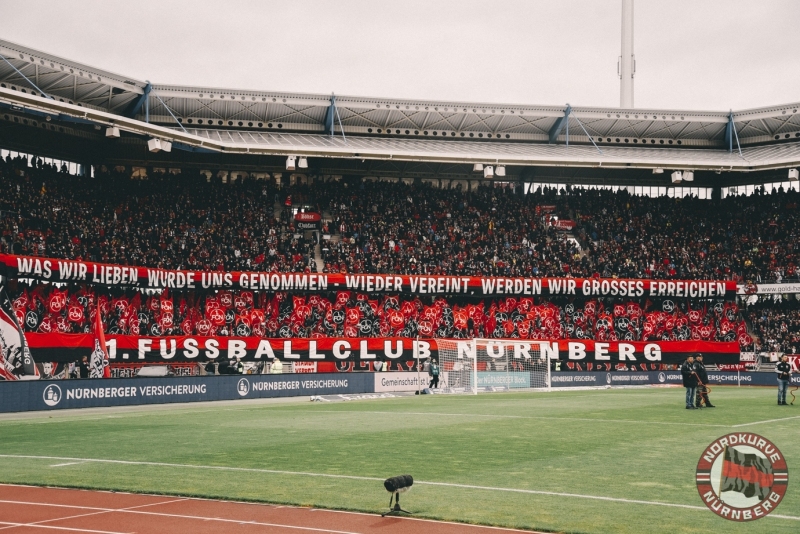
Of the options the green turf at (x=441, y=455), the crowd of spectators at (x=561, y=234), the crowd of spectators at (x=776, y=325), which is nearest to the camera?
the green turf at (x=441, y=455)

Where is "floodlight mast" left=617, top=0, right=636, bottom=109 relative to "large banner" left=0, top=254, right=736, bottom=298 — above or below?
above

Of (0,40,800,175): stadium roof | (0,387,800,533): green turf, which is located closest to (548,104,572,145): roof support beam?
(0,40,800,175): stadium roof

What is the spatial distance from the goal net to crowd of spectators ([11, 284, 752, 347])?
4.57 m

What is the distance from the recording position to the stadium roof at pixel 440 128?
50.2 meters

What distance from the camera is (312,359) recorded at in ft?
150

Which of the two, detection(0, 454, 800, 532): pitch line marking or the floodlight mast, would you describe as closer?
detection(0, 454, 800, 532): pitch line marking

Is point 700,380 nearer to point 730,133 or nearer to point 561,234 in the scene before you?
point 561,234

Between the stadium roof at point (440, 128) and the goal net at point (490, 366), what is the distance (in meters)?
13.9

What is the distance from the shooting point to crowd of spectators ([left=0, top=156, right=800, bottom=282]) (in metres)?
46.8

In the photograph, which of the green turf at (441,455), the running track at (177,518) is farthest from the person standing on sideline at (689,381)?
the running track at (177,518)

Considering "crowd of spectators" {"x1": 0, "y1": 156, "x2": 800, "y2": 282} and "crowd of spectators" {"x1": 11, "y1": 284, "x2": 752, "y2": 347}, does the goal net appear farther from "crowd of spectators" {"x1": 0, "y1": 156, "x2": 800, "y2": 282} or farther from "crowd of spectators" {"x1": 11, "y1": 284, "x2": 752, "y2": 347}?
"crowd of spectators" {"x1": 0, "y1": 156, "x2": 800, "y2": 282}

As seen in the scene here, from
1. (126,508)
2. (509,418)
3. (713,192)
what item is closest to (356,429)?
(509,418)

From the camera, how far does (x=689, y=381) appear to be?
2703 centimetres

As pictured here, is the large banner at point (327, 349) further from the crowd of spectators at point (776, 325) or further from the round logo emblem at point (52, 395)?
the round logo emblem at point (52, 395)
